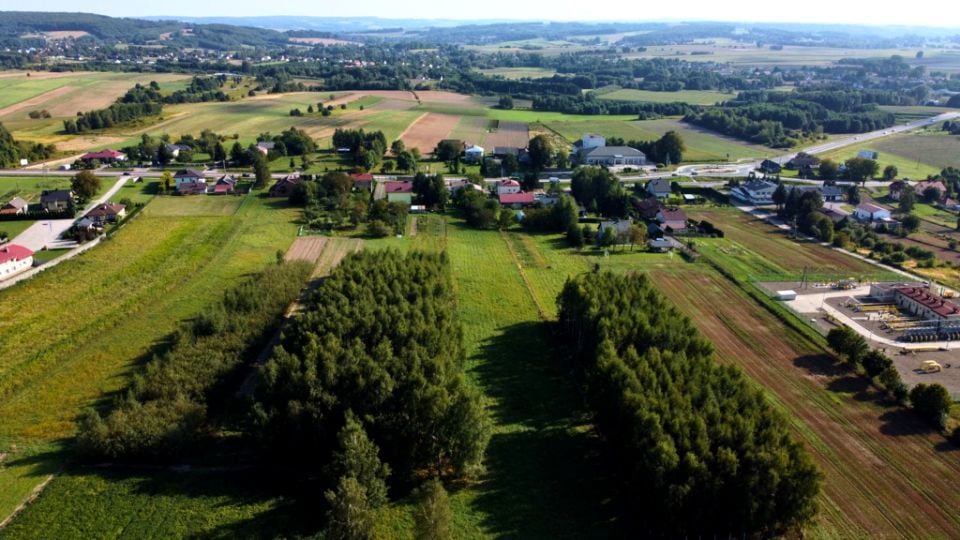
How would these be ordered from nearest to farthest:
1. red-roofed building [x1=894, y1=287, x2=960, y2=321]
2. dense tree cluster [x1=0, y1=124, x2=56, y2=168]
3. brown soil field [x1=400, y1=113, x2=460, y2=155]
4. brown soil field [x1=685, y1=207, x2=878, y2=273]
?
red-roofed building [x1=894, y1=287, x2=960, y2=321], brown soil field [x1=685, y1=207, x2=878, y2=273], dense tree cluster [x1=0, y1=124, x2=56, y2=168], brown soil field [x1=400, y1=113, x2=460, y2=155]

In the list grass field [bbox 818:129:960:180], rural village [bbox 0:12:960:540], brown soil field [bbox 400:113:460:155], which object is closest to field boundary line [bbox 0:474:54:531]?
rural village [bbox 0:12:960:540]

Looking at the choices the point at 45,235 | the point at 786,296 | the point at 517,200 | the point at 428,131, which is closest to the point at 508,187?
the point at 517,200

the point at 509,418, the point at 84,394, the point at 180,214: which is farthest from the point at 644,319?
the point at 180,214

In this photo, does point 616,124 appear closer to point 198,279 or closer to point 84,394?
point 198,279

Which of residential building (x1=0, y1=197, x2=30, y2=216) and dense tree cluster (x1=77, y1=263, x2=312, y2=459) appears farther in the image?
residential building (x1=0, y1=197, x2=30, y2=216)

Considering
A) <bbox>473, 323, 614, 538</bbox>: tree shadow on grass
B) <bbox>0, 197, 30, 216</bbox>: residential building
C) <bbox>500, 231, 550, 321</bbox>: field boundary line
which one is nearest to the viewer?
<bbox>473, 323, 614, 538</bbox>: tree shadow on grass

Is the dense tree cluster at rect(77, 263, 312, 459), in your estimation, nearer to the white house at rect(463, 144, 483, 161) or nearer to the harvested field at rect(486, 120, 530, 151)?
the white house at rect(463, 144, 483, 161)
